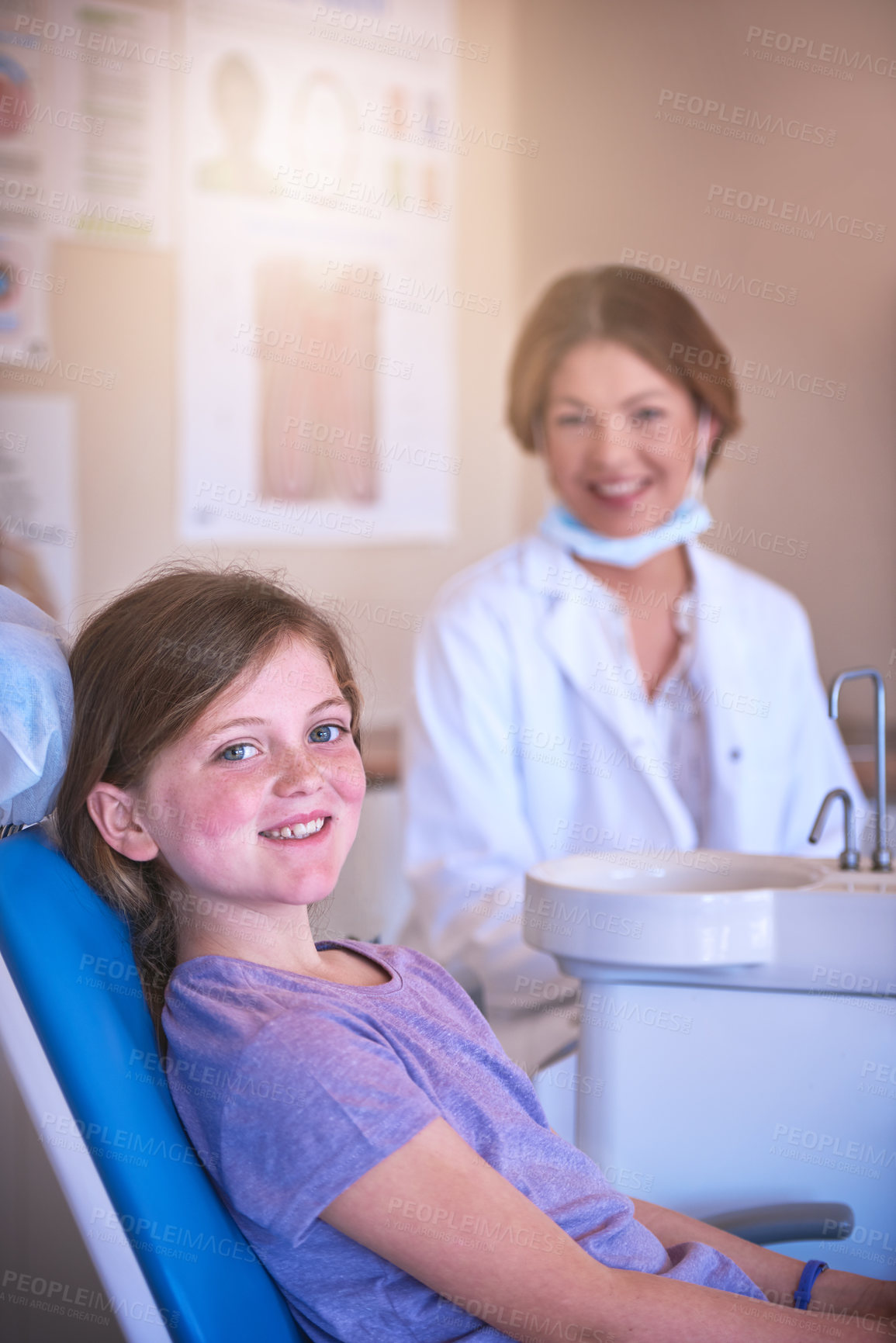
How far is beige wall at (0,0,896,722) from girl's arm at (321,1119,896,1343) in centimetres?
160

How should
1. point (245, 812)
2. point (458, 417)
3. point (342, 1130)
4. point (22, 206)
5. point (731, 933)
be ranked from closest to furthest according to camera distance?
point (342, 1130) → point (245, 812) → point (731, 933) → point (22, 206) → point (458, 417)

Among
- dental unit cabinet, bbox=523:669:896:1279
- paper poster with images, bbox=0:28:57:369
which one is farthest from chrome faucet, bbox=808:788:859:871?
paper poster with images, bbox=0:28:57:369

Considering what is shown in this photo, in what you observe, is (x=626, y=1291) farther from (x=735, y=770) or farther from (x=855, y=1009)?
(x=735, y=770)

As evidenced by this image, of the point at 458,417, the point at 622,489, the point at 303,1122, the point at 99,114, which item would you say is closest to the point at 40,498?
the point at 99,114

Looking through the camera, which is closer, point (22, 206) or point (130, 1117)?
point (130, 1117)

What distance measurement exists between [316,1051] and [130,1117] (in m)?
0.12

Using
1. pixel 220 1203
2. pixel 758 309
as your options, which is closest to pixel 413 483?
pixel 758 309

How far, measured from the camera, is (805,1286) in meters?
0.91

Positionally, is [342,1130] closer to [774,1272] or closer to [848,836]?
[774,1272]

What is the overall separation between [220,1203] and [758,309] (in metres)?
1.99

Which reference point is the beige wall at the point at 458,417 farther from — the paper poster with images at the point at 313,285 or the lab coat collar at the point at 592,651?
the lab coat collar at the point at 592,651

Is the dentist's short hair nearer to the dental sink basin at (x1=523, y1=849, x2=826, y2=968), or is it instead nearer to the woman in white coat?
the woman in white coat

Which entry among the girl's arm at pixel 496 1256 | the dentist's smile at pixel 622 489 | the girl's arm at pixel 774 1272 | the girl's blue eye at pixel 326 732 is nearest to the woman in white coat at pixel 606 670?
the dentist's smile at pixel 622 489

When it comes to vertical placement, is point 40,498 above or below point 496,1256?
above
